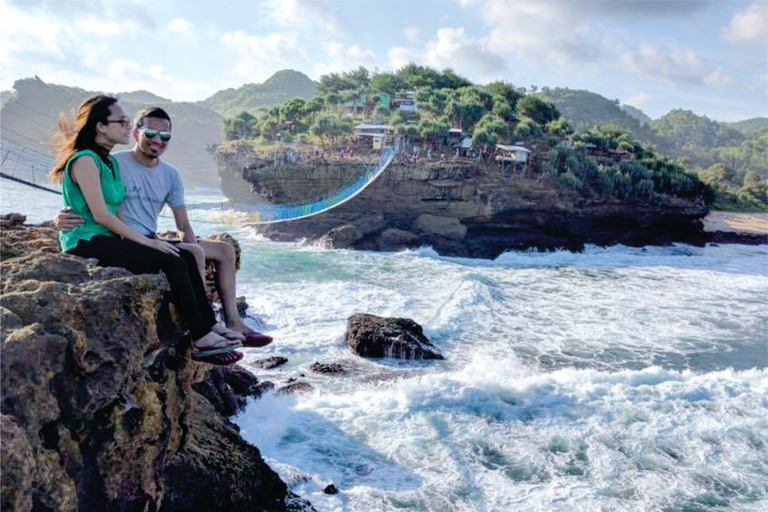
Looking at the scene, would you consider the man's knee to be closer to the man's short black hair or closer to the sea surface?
the man's short black hair

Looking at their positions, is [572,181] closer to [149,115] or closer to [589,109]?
[149,115]

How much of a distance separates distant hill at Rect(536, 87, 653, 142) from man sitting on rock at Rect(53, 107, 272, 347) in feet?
400

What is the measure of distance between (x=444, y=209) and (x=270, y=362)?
60.2 ft

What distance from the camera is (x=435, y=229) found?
27.3 metres

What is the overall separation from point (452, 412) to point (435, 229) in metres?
19.3

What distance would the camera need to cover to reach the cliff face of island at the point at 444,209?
88.1ft

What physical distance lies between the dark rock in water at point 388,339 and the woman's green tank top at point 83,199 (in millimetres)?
7805

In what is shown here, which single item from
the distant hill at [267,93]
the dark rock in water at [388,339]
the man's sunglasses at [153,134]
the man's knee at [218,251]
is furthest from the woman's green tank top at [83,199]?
the distant hill at [267,93]

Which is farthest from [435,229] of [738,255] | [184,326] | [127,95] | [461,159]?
[127,95]

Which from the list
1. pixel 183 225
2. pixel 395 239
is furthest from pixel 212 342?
pixel 395 239

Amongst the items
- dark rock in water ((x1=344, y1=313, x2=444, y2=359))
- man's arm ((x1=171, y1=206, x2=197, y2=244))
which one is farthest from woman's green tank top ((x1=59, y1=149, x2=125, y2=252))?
dark rock in water ((x1=344, y1=313, x2=444, y2=359))

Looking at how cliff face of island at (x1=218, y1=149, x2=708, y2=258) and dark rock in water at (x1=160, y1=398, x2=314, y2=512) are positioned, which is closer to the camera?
dark rock in water at (x1=160, y1=398, x2=314, y2=512)

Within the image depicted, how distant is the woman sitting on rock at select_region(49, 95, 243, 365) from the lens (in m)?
3.63

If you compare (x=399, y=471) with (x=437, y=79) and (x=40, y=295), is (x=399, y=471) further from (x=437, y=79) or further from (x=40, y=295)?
(x=437, y=79)
